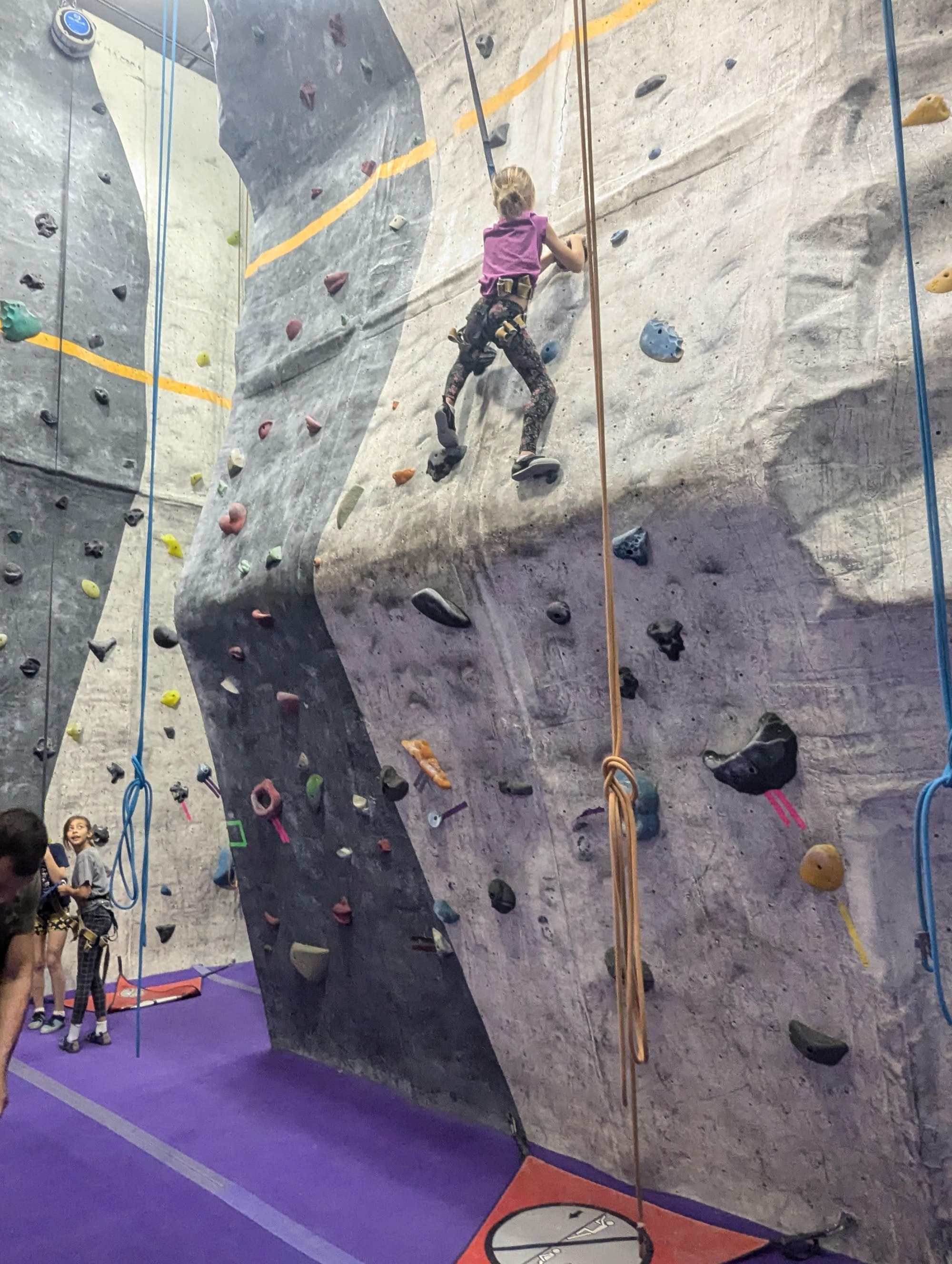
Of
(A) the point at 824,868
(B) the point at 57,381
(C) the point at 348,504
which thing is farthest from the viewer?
(B) the point at 57,381

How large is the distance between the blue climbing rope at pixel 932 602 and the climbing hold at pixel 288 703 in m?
1.91

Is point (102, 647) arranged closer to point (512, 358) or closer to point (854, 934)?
point (512, 358)

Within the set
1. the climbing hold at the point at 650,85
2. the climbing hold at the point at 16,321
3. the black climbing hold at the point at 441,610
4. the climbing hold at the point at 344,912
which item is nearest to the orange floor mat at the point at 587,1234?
the climbing hold at the point at 344,912

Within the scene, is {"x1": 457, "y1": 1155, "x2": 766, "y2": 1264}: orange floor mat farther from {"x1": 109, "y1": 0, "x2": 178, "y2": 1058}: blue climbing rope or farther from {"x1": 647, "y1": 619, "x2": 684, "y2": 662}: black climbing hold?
{"x1": 109, "y1": 0, "x2": 178, "y2": 1058}: blue climbing rope

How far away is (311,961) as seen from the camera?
3182 millimetres

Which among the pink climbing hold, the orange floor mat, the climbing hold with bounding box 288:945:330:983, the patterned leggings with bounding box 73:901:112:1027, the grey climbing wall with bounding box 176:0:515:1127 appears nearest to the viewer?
the orange floor mat

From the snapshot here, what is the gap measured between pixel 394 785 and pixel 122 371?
350 centimetres

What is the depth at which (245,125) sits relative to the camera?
3740 millimetres

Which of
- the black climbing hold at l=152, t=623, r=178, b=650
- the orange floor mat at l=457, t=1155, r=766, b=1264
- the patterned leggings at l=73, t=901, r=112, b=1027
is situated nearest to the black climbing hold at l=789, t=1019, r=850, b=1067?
the orange floor mat at l=457, t=1155, r=766, b=1264

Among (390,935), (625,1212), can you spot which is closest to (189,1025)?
(390,935)

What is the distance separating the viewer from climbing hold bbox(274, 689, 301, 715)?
10.1 feet

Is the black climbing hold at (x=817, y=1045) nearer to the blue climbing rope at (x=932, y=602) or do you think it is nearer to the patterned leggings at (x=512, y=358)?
the blue climbing rope at (x=932, y=602)

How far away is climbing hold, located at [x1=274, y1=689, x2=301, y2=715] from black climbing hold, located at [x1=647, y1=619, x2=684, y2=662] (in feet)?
4.67

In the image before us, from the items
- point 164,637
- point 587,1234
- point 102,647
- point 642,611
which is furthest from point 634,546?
point 102,647
